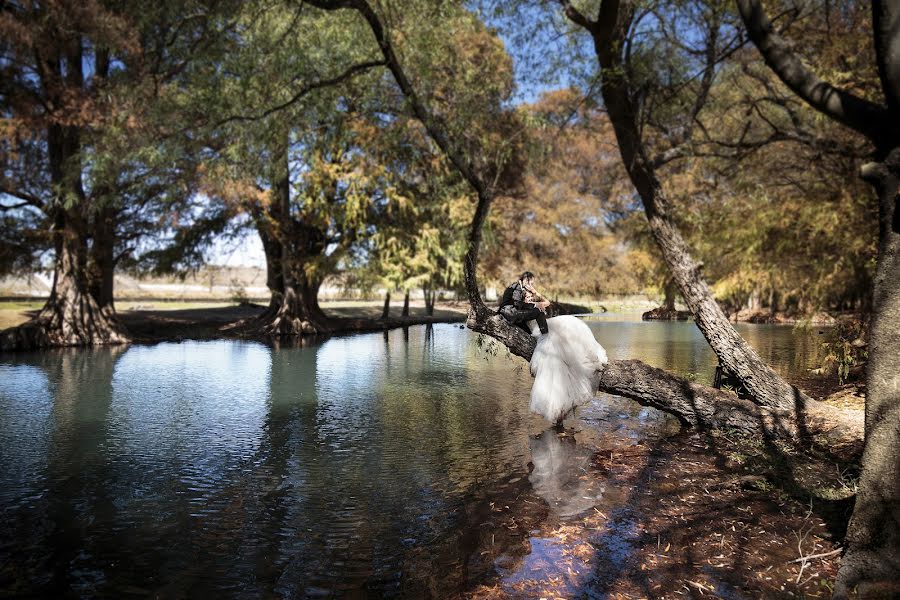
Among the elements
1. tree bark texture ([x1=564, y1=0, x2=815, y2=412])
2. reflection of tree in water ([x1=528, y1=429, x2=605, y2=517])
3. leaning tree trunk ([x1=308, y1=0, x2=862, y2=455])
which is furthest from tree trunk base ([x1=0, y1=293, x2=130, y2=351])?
tree bark texture ([x1=564, y1=0, x2=815, y2=412])

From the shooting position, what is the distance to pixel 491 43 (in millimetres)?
33500

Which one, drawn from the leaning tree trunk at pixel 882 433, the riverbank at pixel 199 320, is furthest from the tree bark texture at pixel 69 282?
the leaning tree trunk at pixel 882 433

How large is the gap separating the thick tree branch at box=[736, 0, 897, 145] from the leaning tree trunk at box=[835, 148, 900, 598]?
1.13 ft

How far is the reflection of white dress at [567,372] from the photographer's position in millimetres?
8555

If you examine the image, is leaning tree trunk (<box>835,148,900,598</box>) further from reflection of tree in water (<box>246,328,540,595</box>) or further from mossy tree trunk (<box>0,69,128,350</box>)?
mossy tree trunk (<box>0,69,128,350</box>)

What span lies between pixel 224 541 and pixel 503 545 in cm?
237

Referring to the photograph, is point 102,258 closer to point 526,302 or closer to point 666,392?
point 526,302

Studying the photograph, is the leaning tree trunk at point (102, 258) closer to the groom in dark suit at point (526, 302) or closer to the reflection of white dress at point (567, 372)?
the groom in dark suit at point (526, 302)

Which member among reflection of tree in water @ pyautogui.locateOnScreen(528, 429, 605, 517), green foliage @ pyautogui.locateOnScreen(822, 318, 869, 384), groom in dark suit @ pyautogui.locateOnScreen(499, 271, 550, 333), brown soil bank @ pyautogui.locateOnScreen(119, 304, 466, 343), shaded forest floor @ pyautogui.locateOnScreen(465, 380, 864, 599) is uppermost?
groom in dark suit @ pyautogui.locateOnScreen(499, 271, 550, 333)

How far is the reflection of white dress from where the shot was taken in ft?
28.1

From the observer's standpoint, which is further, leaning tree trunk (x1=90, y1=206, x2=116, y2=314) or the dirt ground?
leaning tree trunk (x1=90, y1=206, x2=116, y2=314)

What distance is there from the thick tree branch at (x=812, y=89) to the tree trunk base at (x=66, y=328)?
885 inches

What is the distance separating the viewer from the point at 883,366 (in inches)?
161

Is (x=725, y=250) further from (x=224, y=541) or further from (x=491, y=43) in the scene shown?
(x=491, y=43)
